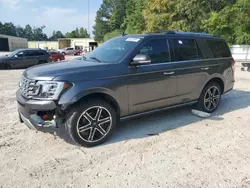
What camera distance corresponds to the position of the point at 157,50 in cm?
430

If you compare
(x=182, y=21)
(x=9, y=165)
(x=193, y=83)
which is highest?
(x=182, y=21)

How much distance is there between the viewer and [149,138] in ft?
13.1

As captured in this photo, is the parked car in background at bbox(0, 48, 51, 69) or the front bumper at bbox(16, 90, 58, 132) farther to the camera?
the parked car in background at bbox(0, 48, 51, 69)

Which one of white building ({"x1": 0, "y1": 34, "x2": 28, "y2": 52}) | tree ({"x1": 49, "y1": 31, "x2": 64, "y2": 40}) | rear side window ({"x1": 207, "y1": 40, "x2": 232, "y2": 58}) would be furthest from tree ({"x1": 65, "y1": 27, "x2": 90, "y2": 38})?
rear side window ({"x1": 207, "y1": 40, "x2": 232, "y2": 58})

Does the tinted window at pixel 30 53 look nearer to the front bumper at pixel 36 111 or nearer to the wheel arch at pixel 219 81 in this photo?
the front bumper at pixel 36 111

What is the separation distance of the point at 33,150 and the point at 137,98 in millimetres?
1899

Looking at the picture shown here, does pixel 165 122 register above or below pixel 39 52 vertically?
below

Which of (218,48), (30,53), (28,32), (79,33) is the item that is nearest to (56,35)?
(28,32)

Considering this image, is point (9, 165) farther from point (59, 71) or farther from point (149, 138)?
point (149, 138)

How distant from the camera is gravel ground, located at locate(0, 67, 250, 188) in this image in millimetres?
2822

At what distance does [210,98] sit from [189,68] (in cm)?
112

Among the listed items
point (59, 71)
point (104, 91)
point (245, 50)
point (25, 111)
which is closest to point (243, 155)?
point (104, 91)

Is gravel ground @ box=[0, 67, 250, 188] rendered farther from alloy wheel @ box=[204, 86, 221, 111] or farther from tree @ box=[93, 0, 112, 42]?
tree @ box=[93, 0, 112, 42]

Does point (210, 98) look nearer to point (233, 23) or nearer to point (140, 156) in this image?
point (140, 156)
